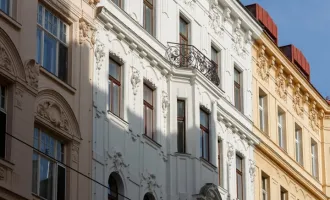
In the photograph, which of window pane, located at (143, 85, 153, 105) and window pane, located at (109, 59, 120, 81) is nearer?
window pane, located at (109, 59, 120, 81)

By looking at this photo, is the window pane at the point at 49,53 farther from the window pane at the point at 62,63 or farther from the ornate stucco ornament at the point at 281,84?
the ornate stucco ornament at the point at 281,84

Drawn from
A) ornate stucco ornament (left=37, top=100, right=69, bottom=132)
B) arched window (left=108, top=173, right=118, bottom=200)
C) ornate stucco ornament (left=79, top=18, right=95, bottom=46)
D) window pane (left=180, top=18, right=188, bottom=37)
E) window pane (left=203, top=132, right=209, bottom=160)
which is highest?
window pane (left=180, top=18, right=188, bottom=37)

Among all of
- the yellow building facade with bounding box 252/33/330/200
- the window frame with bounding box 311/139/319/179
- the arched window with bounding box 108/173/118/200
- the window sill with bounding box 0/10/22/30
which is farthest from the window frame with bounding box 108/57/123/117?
the window frame with bounding box 311/139/319/179

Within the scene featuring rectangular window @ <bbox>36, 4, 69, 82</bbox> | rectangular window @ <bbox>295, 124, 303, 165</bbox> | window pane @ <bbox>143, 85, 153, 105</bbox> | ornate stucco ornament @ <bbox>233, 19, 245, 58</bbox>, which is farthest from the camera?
rectangular window @ <bbox>295, 124, 303, 165</bbox>

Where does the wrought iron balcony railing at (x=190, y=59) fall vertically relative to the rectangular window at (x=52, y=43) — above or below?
above

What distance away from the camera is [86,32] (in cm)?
3350

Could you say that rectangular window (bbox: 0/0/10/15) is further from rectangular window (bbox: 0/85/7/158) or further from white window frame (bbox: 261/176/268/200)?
white window frame (bbox: 261/176/268/200)

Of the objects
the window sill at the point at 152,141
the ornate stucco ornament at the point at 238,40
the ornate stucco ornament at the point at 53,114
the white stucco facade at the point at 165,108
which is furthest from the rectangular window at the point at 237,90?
the ornate stucco ornament at the point at 53,114

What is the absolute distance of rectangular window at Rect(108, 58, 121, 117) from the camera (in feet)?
114

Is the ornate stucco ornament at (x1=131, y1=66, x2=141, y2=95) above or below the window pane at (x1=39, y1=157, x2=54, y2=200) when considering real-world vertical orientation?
above

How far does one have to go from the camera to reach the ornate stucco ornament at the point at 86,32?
109ft

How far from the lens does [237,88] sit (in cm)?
4538

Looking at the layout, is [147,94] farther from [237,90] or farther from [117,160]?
[237,90]

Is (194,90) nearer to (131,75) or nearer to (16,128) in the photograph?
(131,75)
